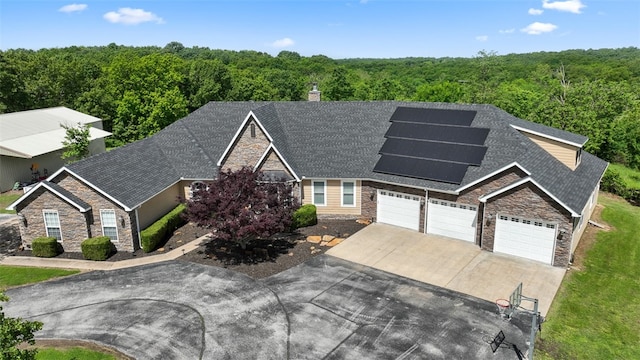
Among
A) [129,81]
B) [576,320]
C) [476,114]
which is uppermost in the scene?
[129,81]

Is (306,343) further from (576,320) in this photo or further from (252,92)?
(252,92)

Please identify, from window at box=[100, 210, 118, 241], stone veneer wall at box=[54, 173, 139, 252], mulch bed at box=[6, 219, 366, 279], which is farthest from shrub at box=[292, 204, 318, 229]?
window at box=[100, 210, 118, 241]

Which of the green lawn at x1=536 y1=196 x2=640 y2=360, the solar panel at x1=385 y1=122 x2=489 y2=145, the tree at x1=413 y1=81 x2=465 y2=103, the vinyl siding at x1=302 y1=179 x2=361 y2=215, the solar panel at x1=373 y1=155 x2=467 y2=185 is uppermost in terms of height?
the tree at x1=413 y1=81 x2=465 y2=103

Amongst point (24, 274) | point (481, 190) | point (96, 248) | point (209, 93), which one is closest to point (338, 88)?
point (209, 93)

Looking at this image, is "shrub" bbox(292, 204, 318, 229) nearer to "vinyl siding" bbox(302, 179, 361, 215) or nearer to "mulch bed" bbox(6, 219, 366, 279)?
"mulch bed" bbox(6, 219, 366, 279)

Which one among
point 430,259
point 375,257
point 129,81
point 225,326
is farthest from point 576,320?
point 129,81
